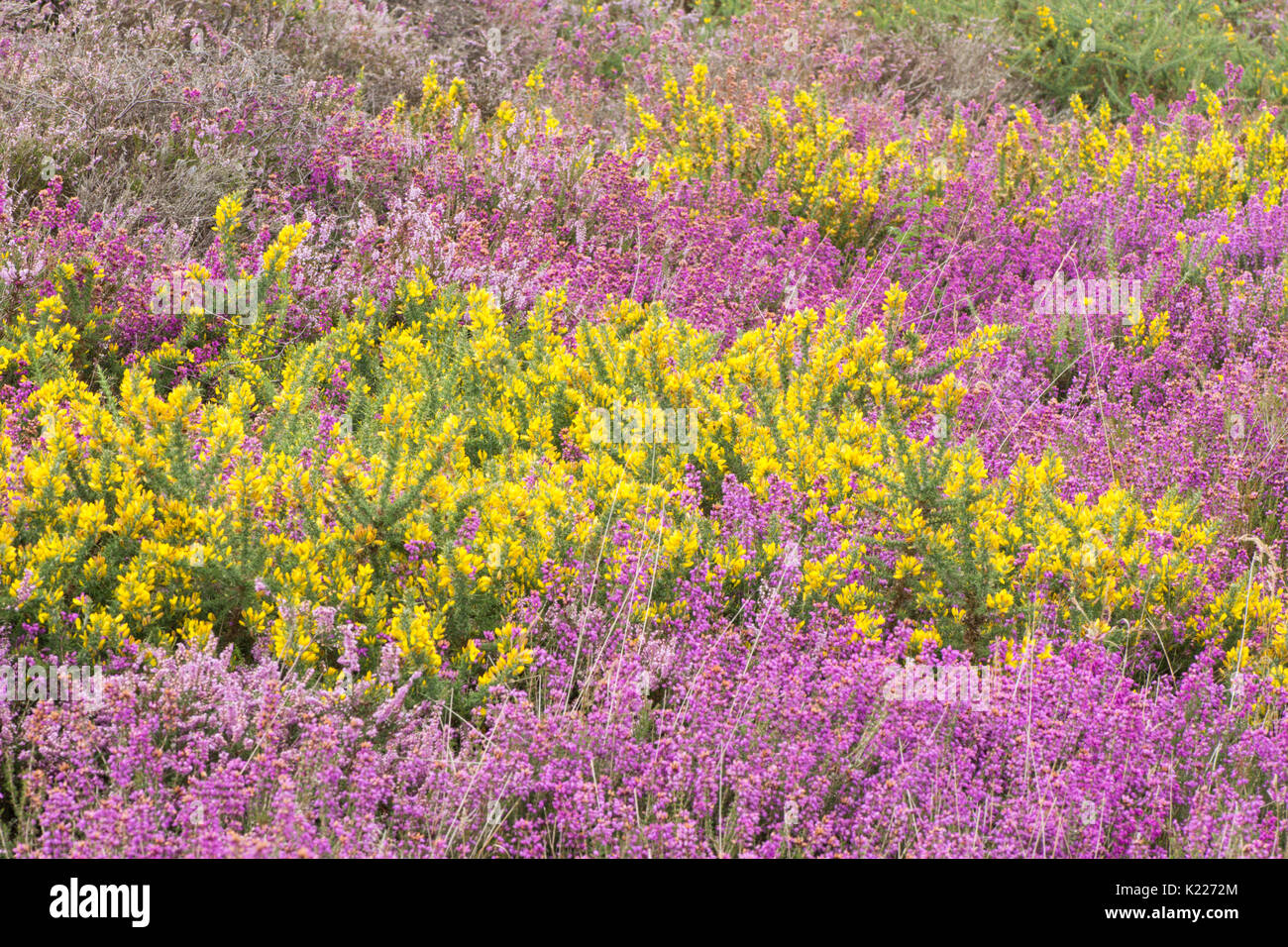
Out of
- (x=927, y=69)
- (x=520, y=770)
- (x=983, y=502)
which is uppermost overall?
(x=927, y=69)

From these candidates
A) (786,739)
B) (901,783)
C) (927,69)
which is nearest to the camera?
(901,783)

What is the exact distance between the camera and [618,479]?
3430 mm

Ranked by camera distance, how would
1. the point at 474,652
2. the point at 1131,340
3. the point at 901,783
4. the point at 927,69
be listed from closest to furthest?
1. the point at 901,783
2. the point at 474,652
3. the point at 1131,340
4. the point at 927,69

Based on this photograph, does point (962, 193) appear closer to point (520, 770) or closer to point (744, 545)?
point (744, 545)

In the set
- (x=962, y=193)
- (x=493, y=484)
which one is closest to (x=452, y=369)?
(x=493, y=484)

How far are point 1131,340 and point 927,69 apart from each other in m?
4.69

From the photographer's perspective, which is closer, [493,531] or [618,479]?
[493,531]

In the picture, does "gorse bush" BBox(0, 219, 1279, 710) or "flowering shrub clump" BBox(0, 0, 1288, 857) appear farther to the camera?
"gorse bush" BBox(0, 219, 1279, 710)

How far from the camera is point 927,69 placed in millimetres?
8875

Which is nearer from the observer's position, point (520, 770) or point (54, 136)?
point (520, 770)

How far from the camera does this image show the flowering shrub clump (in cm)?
240

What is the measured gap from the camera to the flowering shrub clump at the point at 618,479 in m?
2.40

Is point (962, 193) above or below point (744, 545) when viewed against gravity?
above

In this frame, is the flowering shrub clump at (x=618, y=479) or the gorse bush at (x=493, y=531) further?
the gorse bush at (x=493, y=531)
